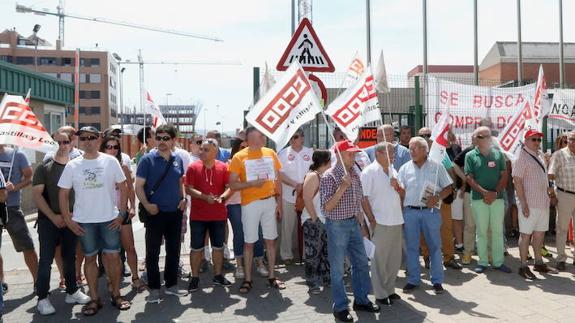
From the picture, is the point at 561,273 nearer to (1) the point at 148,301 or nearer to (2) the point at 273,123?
(2) the point at 273,123

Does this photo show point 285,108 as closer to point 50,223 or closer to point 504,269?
point 50,223

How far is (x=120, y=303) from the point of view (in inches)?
213

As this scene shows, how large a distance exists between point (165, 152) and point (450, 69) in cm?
7748

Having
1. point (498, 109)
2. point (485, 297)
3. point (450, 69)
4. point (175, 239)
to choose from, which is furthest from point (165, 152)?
point (450, 69)

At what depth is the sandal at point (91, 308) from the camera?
5.19 meters

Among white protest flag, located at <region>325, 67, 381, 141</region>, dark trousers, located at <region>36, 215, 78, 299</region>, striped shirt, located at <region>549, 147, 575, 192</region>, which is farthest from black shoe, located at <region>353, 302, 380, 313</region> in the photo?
striped shirt, located at <region>549, 147, 575, 192</region>

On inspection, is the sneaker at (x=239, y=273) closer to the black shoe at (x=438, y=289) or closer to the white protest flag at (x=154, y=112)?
the black shoe at (x=438, y=289)

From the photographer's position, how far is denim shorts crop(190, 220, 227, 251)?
602 cm

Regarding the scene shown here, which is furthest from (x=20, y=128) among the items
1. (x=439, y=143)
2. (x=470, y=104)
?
(x=470, y=104)

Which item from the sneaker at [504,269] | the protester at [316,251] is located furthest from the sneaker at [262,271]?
the sneaker at [504,269]

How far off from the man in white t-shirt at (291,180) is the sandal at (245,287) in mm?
1324

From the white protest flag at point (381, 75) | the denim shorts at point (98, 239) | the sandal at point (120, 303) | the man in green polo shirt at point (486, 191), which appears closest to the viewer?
the denim shorts at point (98, 239)

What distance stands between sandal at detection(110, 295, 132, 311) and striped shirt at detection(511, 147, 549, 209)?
5.15 metres

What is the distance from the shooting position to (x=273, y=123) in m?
5.34
